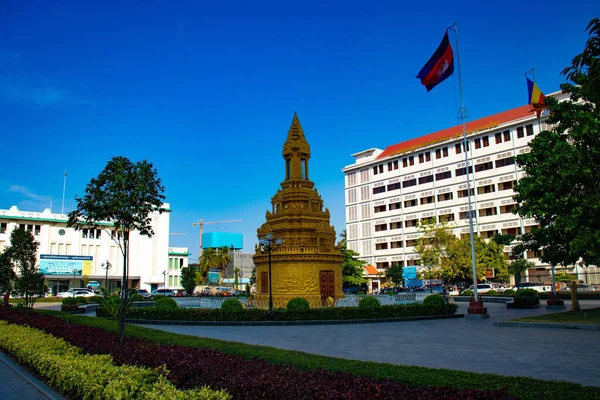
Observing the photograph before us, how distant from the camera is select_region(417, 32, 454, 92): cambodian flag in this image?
28.8 metres

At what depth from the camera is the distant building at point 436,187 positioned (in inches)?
2640

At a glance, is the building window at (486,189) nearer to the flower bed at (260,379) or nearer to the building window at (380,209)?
the building window at (380,209)

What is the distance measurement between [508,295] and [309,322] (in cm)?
2885

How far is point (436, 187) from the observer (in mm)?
76562

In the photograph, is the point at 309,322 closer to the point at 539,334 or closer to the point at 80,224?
the point at 539,334

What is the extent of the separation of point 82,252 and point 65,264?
11.6ft

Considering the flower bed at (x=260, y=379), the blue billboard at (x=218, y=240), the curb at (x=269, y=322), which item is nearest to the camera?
the flower bed at (x=260, y=379)

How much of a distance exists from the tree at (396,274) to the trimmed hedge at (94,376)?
66.0 m

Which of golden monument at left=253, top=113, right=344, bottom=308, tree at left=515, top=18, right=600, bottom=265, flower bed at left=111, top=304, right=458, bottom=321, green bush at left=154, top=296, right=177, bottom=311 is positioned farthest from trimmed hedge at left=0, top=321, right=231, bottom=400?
tree at left=515, top=18, right=600, bottom=265

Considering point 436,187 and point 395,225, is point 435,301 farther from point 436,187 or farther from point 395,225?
point 395,225

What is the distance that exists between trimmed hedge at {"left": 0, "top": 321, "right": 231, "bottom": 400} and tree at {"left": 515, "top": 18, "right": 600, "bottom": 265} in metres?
19.8

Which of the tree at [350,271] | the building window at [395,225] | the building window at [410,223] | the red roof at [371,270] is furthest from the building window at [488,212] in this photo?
the tree at [350,271]

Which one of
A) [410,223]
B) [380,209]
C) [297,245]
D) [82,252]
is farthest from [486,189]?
[82,252]

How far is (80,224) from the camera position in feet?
46.6
